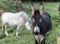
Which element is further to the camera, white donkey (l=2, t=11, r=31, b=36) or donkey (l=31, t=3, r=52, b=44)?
white donkey (l=2, t=11, r=31, b=36)

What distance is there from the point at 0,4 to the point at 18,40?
5216 mm

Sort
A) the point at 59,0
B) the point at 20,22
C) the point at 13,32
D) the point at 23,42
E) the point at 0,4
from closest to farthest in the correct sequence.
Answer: the point at 23,42 < the point at 20,22 < the point at 13,32 < the point at 0,4 < the point at 59,0

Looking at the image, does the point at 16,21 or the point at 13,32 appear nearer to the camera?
the point at 16,21

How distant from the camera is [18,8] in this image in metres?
13.2

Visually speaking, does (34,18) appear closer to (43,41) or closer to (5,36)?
(43,41)

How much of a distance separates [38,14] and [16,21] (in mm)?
1668

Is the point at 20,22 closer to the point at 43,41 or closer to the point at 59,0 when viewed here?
the point at 43,41

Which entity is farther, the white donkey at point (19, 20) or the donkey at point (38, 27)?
the white donkey at point (19, 20)

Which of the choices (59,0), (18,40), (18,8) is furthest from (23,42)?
(59,0)

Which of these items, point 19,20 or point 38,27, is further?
point 19,20

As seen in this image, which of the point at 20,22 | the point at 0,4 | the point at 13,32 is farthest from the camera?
the point at 0,4

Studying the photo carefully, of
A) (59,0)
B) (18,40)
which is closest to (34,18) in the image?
(18,40)

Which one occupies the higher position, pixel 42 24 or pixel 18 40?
pixel 42 24

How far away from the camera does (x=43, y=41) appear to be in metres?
7.55
